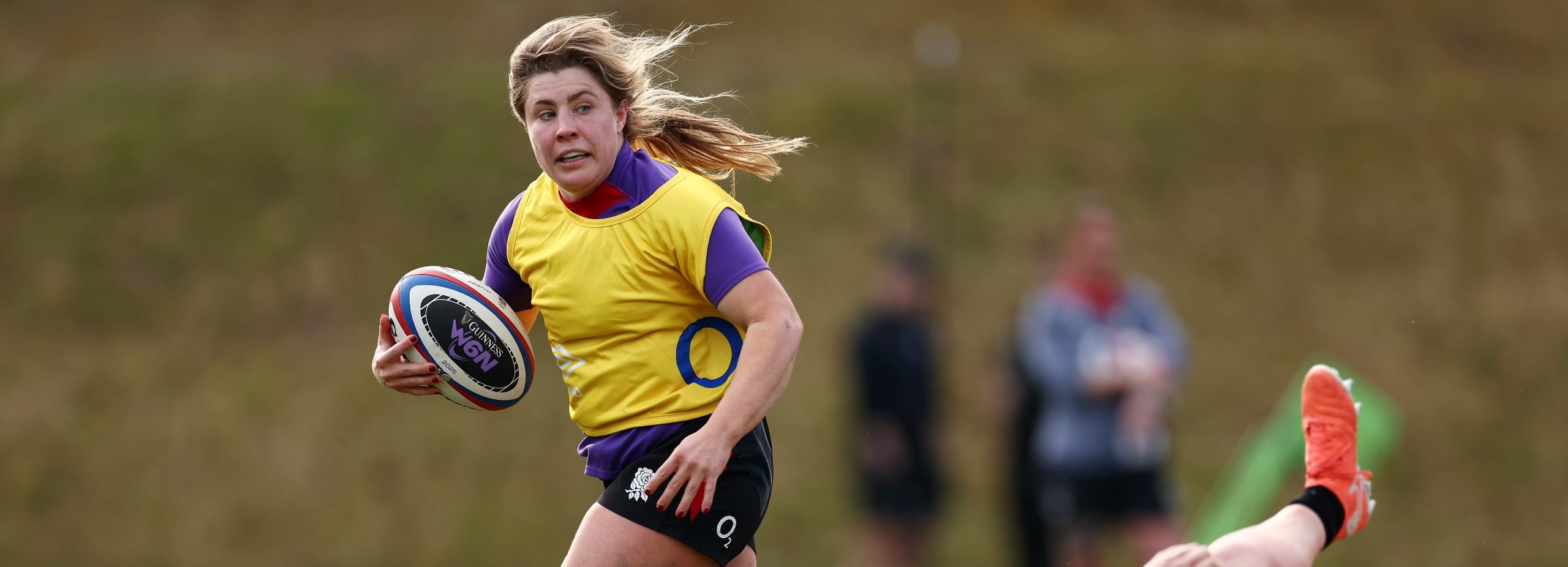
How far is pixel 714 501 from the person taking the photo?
142 inches

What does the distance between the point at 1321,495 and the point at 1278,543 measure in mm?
406

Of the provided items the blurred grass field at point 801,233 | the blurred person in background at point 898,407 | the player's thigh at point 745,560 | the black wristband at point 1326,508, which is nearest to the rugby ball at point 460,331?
the player's thigh at point 745,560

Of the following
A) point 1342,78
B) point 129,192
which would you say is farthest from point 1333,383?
point 1342,78

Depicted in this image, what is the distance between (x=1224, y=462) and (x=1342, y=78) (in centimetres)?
848

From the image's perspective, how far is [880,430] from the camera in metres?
9.65

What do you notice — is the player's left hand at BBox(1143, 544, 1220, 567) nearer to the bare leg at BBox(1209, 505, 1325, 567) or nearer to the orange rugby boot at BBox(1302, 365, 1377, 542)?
the bare leg at BBox(1209, 505, 1325, 567)

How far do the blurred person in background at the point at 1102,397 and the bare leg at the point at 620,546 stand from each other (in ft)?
16.5

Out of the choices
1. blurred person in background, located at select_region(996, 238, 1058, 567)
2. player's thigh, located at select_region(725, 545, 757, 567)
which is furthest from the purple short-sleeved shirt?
blurred person in background, located at select_region(996, 238, 1058, 567)

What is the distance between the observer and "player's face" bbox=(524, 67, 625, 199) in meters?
3.57

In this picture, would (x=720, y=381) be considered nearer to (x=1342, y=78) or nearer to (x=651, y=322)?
(x=651, y=322)

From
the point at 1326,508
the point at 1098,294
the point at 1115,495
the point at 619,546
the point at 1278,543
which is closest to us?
the point at 619,546

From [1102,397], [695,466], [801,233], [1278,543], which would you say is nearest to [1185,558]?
[1278,543]

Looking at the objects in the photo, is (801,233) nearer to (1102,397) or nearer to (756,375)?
(1102,397)

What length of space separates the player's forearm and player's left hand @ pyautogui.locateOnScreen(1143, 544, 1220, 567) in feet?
3.68
